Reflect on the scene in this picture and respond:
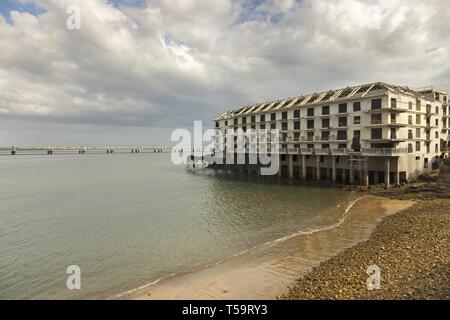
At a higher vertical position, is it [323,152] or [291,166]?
[323,152]

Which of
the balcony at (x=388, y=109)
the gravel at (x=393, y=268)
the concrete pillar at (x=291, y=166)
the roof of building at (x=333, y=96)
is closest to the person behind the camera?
the gravel at (x=393, y=268)

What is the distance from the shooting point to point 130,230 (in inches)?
991

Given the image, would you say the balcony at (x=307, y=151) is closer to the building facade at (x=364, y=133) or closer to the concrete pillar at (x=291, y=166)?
the building facade at (x=364, y=133)

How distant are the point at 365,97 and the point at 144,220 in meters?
39.2

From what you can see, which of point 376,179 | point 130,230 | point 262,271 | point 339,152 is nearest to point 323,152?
point 339,152

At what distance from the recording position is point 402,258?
15.5 metres

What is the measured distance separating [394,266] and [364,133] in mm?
36319

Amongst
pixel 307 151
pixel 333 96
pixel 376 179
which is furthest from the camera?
pixel 307 151

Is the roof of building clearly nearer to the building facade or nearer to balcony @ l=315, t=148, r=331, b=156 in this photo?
the building facade

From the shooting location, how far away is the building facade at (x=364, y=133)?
44094 mm

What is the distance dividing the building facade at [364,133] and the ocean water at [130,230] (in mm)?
8962

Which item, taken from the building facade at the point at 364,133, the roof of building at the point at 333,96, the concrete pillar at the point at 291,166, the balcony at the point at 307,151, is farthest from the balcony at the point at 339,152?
the concrete pillar at the point at 291,166

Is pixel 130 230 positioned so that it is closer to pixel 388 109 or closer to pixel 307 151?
pixel 307 151

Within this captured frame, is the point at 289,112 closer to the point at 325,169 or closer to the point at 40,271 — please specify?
the point at 325,169
